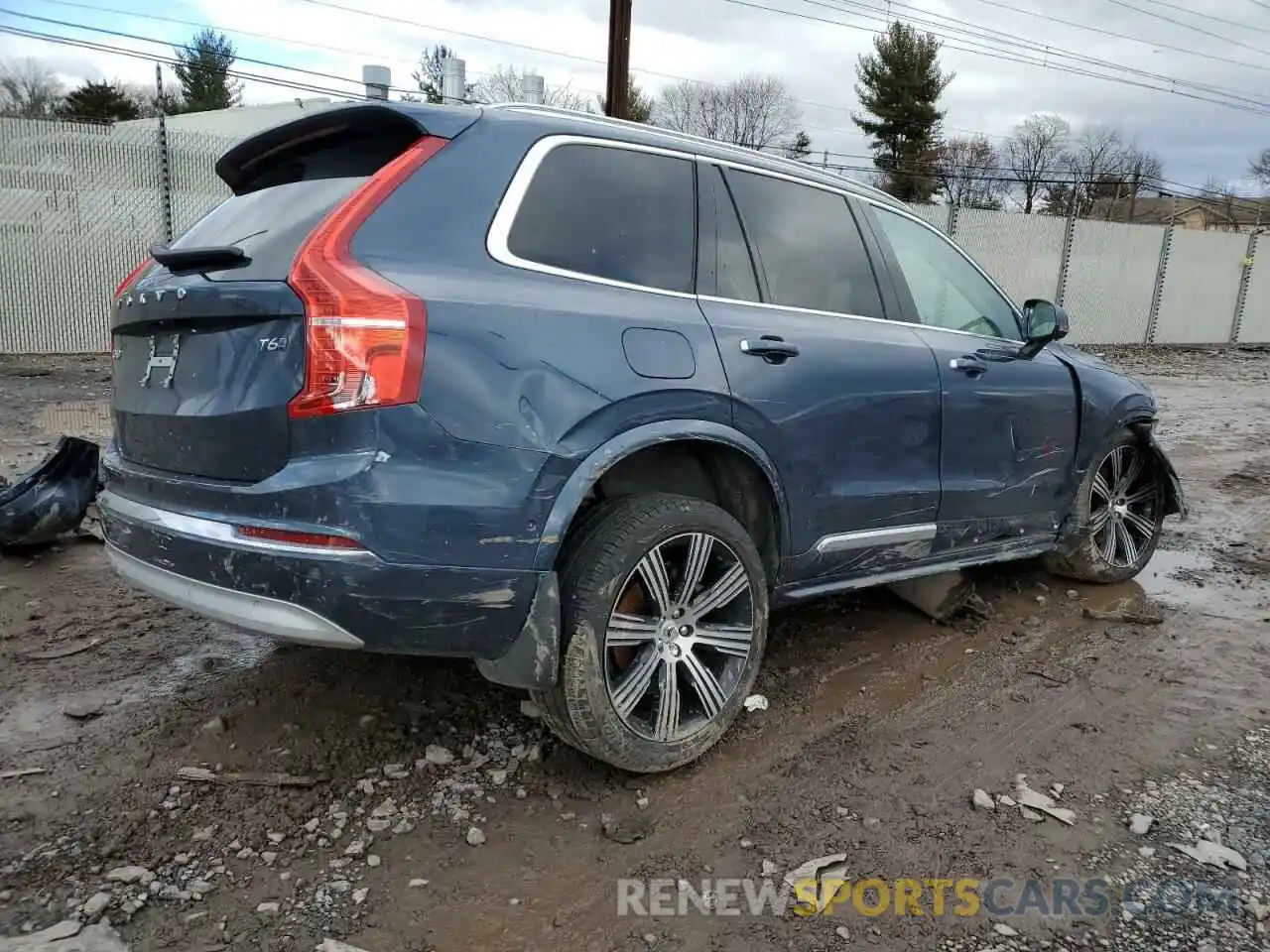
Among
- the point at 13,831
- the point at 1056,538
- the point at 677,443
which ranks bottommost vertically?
the point at 13,831

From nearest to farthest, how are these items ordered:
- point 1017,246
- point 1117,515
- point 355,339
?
point 355,339 → point 1117,515 → point 1017,246

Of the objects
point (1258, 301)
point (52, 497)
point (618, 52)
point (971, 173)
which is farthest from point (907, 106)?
point (52, 497)

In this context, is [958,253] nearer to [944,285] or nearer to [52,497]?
[944,285]

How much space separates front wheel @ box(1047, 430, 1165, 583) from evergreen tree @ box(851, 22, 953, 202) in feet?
142

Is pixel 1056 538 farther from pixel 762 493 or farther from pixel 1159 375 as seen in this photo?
pixel 1159 375

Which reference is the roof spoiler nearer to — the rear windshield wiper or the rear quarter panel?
the rear quarter panel

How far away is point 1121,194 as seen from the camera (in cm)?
5612

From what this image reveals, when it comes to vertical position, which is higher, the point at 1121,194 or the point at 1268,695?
the point at 1121,194

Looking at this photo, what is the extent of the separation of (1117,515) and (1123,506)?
0.08 meters

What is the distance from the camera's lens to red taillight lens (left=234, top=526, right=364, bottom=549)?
2.31 meters

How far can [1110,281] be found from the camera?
21.2 meters

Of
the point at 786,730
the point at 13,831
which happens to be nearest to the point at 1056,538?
the point at 786,730

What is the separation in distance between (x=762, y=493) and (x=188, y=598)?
5.91 feet

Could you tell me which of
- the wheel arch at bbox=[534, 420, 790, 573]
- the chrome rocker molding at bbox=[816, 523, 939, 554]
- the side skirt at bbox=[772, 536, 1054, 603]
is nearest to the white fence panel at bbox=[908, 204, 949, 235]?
the side skirt at bbox=[772, 536, 1054, 603]
